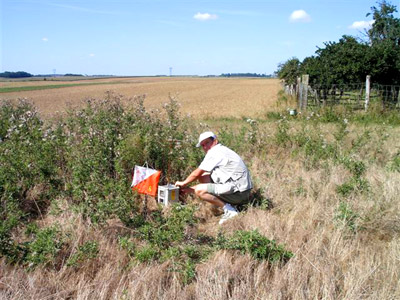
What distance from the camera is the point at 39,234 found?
3.79 metres

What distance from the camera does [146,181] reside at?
5168 millimetres

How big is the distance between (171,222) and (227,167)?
1.40m

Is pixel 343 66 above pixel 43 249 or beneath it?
above

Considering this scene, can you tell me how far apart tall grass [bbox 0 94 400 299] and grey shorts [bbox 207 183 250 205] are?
6.8 inches

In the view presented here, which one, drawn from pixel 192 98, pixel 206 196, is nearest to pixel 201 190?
pixel 206 196

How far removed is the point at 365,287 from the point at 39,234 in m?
3.02

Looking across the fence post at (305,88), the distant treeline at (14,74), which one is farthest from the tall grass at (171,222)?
the distant treeline at (14,74)

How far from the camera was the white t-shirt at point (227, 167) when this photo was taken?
210 inches

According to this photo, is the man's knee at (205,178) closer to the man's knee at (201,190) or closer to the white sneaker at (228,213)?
the man's knee at (201,190)

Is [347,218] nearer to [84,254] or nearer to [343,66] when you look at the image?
[84,254]

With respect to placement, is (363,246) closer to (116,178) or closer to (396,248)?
(396,248)

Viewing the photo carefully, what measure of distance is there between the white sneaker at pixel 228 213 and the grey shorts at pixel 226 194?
0.10m

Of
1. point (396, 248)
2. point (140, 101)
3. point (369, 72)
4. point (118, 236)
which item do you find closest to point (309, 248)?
point (396, 248)

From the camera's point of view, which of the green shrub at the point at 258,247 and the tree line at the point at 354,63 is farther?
the tree line at the point at 354,63
